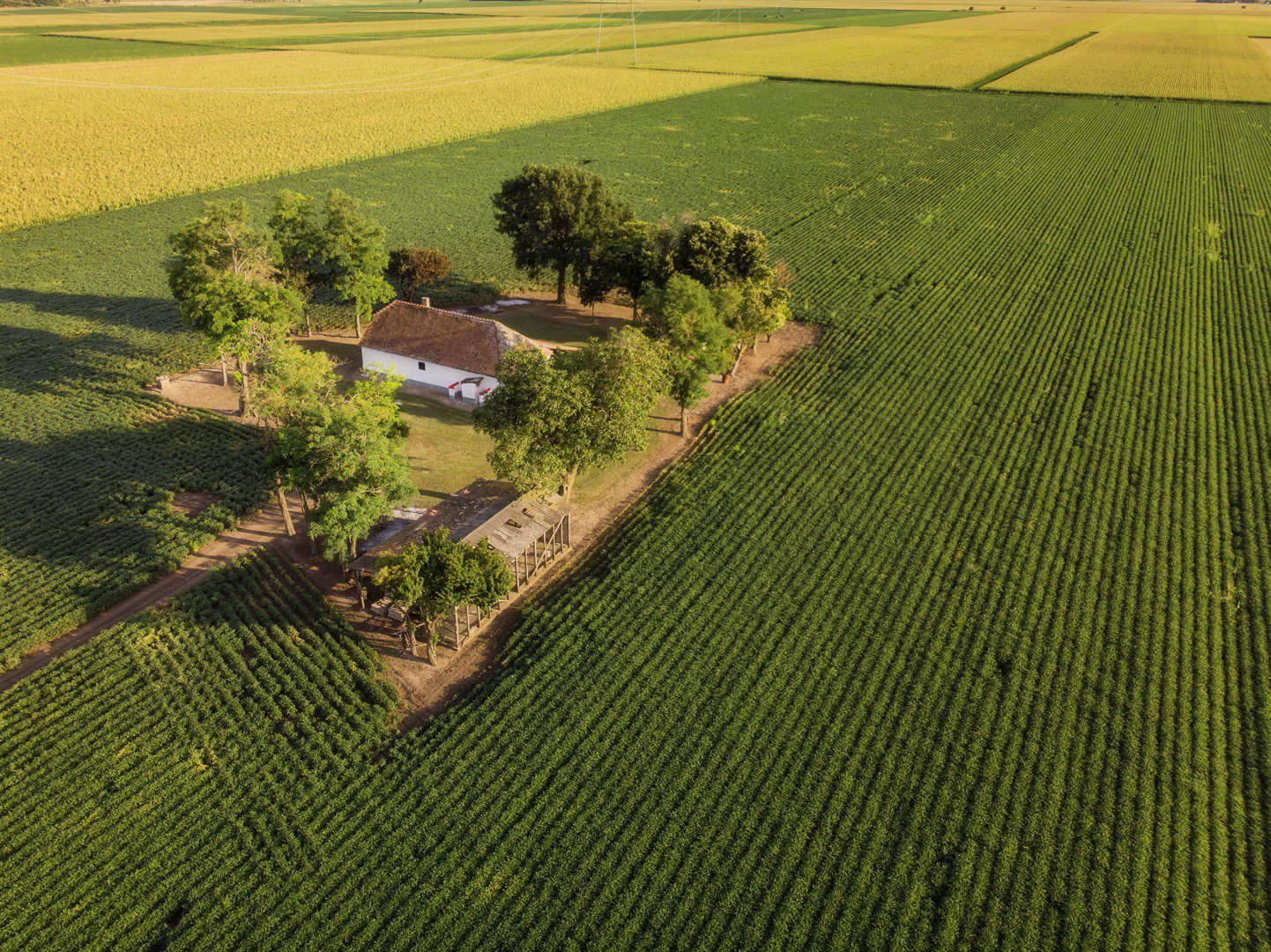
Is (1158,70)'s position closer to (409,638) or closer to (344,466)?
(344,466)

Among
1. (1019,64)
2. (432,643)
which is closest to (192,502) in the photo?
(432,643)

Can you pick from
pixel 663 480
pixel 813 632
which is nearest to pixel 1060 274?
pixel 663 480

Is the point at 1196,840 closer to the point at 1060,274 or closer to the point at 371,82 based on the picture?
the point at 1060,274

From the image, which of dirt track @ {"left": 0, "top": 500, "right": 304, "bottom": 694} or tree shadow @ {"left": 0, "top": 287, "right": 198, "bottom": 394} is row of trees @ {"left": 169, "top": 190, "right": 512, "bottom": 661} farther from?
tree shadow @ {"left": 0, "top": 287, "right": 198, "bottom": 394}

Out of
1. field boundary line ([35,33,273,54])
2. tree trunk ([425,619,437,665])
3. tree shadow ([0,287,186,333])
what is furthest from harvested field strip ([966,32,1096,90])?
tree trunk ([425,619,437,665])

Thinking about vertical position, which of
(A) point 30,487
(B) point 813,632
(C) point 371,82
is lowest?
(B) point 813,632

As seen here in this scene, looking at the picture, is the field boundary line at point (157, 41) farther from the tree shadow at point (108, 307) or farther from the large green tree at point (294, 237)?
the large green tree at point (294, 237)
